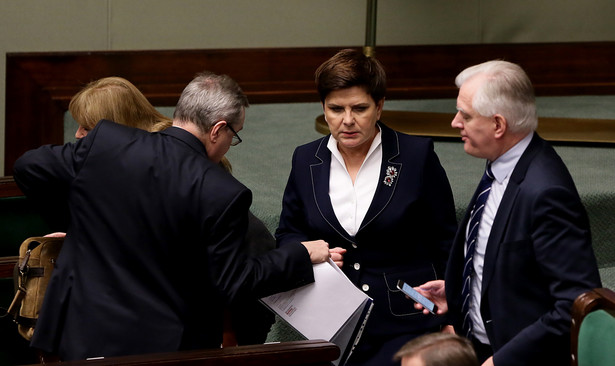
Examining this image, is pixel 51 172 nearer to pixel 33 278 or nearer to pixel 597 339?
pixel 33 278

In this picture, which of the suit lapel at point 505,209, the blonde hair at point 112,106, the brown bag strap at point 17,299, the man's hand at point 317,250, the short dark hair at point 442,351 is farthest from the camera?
the blonde hair at point 112,106

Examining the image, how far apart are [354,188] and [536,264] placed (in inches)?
31.4

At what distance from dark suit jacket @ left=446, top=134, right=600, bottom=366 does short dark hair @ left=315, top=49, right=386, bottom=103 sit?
0.66 metres

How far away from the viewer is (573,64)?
21.4ft

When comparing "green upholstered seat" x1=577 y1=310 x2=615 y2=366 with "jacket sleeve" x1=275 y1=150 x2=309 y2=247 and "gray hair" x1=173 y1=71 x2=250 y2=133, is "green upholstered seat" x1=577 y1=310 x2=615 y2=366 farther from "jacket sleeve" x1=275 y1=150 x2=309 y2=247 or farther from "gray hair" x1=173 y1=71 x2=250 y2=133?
"gray hair" x1=173 y1=71 x2=250 y2=133

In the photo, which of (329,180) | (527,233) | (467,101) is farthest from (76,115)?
(527,233)

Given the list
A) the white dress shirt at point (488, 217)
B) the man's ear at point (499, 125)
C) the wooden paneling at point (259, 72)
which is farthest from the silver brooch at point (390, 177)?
the wooden paneling at point (259, 72)

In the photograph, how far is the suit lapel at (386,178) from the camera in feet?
9.42

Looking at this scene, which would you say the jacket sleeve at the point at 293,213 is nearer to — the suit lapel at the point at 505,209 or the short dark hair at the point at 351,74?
the short dark hair at the point at 351,74

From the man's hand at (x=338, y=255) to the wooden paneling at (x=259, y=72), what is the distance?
2994 mm

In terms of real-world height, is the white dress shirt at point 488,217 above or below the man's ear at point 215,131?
below

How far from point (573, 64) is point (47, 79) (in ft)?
11.7

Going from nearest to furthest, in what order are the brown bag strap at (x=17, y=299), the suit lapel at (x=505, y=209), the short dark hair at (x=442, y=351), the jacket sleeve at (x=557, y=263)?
the short dark hair at (x=442, y=351)
the jacket sleeve at (x=557, y=263)
the suit lapel at (x=505, y=209)
the brown bag strap at (x=17, y=299)

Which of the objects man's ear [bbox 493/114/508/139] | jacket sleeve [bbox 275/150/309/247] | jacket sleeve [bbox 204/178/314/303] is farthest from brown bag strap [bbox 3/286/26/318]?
man's ear [bbox 493/114/508/139]
